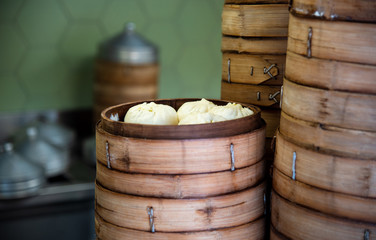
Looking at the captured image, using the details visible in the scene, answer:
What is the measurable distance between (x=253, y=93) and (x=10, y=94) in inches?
104

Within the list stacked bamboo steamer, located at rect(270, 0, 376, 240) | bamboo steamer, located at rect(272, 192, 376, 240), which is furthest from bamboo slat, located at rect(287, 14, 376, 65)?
bamboo steamer, located at rect(272, 192, 376, 240)

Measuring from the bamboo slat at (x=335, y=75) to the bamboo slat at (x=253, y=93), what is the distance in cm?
35

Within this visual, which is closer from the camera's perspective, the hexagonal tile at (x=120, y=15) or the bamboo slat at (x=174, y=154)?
the bamboo slat at (x=174, y=154)

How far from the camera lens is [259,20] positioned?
1453 mm

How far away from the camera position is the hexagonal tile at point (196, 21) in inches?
168

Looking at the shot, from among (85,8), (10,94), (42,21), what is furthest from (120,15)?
(10,94)

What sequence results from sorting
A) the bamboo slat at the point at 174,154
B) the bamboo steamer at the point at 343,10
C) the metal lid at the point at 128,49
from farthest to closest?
the metal lid at the point at 128,49 < the bamboo slat at the point at 174,154 < the bamboo steamer at the point at 343,10

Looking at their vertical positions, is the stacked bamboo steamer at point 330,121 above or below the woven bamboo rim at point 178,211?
above

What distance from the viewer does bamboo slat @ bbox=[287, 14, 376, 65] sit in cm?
102

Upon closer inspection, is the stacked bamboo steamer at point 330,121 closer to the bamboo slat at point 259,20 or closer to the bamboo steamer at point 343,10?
the bamboo steamer at point 343,10

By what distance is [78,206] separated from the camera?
3240mm

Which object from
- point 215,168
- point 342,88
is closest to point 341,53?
point 342,88

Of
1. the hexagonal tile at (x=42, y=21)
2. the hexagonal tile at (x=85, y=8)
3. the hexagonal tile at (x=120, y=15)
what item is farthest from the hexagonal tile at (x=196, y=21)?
the hexagonal tile at (x=42, y=21)

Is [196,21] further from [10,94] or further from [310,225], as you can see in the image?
[310,225]
